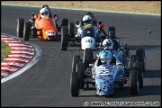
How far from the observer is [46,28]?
2881 centimetres

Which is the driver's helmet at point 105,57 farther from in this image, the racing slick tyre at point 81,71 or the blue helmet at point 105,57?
the racing slick tyre at point 81,71

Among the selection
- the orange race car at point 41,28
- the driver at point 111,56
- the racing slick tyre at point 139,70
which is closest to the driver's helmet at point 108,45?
the driver at point 111,56

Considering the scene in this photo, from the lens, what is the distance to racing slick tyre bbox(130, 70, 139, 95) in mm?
18198

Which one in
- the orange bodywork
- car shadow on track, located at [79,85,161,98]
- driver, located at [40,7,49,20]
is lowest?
car shadow on track, located at [79,85,161,98]

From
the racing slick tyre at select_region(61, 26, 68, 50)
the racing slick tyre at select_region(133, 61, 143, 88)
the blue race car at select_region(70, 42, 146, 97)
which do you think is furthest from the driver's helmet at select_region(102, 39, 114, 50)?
the racing slick tyre at select_region(61, 26, 68, 50)

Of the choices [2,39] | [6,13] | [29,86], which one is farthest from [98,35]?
[6,13]

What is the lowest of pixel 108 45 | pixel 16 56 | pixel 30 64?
pixel 30 64

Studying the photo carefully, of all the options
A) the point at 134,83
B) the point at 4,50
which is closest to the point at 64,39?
the point at 4,50

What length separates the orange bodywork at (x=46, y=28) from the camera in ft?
94.2

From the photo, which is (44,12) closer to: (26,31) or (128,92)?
(26,31)

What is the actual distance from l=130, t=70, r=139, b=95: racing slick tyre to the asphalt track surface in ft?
0.59

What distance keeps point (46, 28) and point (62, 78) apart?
A: 7922 mm

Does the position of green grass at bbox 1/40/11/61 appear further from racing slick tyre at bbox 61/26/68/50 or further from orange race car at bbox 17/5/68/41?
racing slick tyre at bbox 61/26/68/50

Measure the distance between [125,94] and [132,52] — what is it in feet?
26.6
